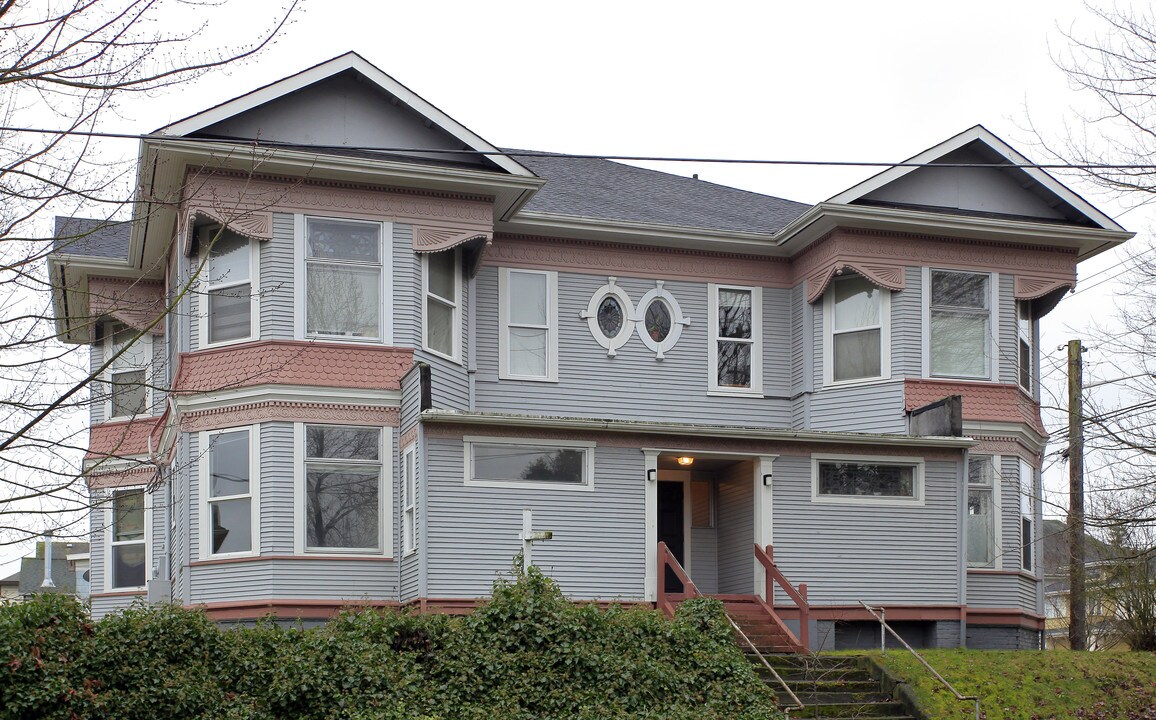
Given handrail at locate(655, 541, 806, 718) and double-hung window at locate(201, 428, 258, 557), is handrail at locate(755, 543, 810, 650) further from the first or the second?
double-hung window at locate(201, 428, 258, 557)

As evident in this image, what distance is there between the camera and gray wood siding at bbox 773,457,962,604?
64.2ft

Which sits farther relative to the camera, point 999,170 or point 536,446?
point 999,170

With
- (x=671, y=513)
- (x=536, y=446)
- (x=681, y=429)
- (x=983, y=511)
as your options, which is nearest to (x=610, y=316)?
(x=671, y=513)

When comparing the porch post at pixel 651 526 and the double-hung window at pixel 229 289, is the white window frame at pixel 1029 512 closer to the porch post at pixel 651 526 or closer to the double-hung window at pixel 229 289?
the porch post at pixel 651 526

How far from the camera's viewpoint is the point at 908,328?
2212 cm

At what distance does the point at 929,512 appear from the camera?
66.4 ft

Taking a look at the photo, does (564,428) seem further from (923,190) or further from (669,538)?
(923,190)

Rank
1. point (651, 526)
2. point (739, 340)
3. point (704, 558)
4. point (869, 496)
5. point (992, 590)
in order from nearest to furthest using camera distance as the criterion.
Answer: point (651, 526)
point (869, 496)
point (992, 590)
point (704, 558)
point (739, 340)

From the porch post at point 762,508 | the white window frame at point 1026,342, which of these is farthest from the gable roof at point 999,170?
the porch post at point 762,508

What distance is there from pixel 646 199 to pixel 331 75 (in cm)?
733

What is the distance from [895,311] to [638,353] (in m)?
4.33

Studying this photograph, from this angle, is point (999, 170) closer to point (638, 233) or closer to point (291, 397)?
point (638, 233)

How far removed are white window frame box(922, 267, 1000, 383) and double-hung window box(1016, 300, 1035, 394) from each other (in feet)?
2.03

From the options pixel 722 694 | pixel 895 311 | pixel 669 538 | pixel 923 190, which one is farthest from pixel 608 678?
pixel 923 190
